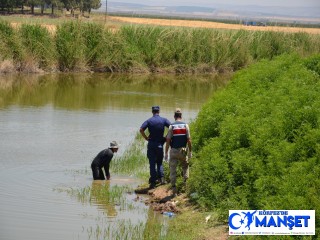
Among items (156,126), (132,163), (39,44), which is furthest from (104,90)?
(156,126)

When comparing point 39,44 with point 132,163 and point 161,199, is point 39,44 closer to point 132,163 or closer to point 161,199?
point 132,163

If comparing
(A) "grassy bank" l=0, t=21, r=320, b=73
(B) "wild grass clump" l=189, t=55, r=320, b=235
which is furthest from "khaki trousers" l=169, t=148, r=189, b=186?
(A) "grassy bank" l=0, t=21, r=320, b=73

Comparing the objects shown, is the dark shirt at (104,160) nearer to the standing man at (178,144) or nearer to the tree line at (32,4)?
the standing man at (178,144)

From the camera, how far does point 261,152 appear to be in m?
15.3

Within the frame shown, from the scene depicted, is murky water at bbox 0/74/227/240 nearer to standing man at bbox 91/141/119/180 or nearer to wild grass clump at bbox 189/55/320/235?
standing man at bbox 91/141/119/180

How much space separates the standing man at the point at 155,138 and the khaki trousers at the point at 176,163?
2.99 feet

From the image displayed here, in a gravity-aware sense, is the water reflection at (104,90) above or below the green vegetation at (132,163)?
below

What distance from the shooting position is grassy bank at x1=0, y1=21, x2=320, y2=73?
47.9 metres

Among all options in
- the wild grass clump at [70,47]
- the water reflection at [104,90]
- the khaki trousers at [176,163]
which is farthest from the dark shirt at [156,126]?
the wild grass clump at [70,47]

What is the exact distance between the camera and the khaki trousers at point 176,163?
1734cm

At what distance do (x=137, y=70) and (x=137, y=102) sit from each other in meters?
16.1

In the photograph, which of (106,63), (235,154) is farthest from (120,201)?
(106,63)

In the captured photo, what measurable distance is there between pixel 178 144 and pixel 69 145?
726 cm

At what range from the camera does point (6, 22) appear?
156 ft
